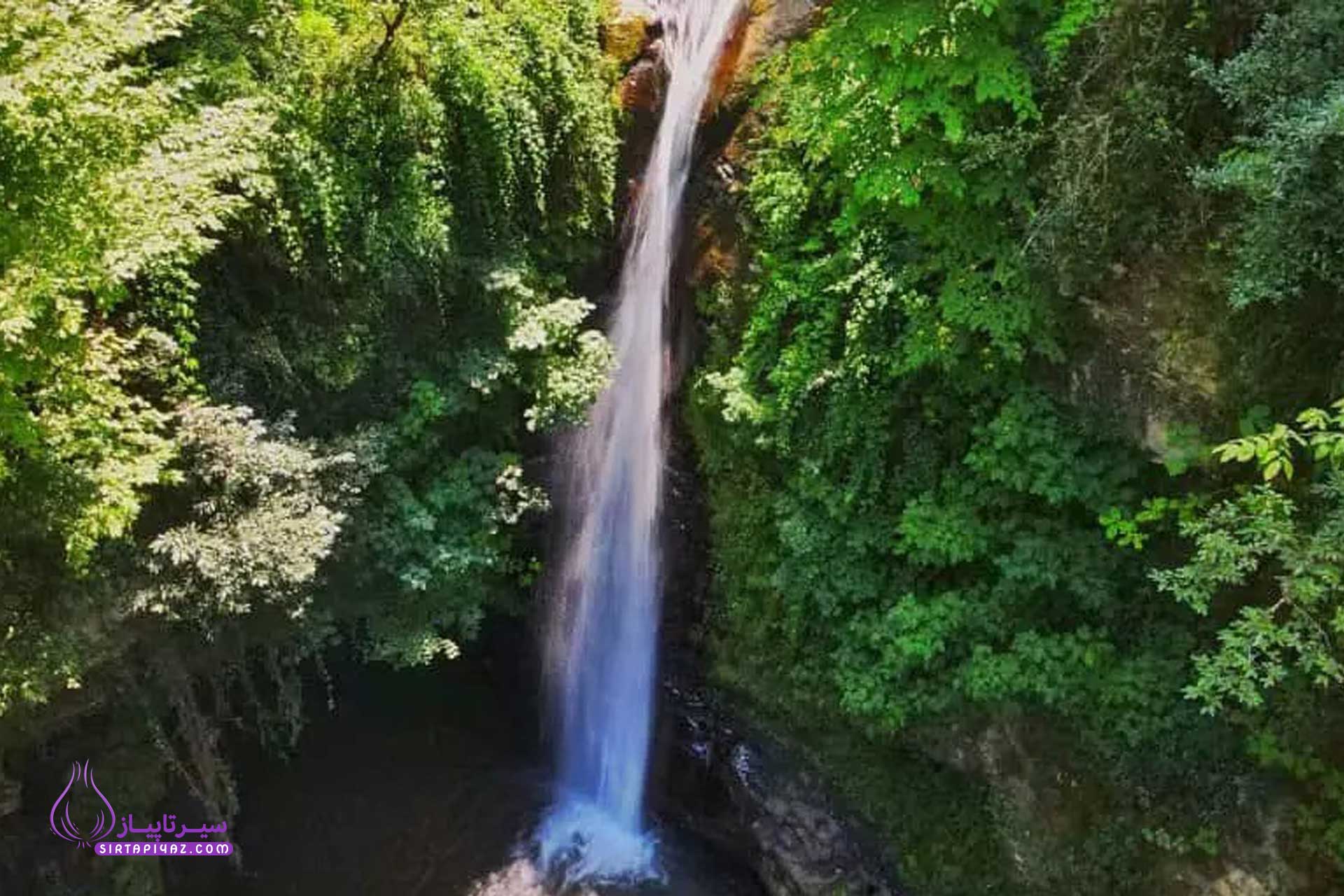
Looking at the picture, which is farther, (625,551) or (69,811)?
(625,551)

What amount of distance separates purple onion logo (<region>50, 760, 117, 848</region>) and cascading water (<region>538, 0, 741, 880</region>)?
3764 millimetres

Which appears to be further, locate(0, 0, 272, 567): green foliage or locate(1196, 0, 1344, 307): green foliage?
locate(0, 0, 272, 567): green foliage

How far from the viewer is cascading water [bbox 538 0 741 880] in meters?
8.69

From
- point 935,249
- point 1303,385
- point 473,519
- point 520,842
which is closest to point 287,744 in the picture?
point 520,842

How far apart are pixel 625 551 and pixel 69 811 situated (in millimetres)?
5011

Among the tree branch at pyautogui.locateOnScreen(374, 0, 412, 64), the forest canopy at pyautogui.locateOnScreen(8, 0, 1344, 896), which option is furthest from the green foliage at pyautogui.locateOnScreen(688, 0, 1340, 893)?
the tree branch at pyautogui.locateOnScreen(374, 0, 412, 64)

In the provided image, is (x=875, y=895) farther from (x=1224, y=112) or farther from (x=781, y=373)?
(x=1224, y=112)

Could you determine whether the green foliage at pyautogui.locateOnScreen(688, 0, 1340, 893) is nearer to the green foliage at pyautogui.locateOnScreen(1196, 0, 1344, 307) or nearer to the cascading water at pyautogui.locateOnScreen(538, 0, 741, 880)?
the green foliage at pyautogui.locateOnScreen(1196, 0, 1344, 307)

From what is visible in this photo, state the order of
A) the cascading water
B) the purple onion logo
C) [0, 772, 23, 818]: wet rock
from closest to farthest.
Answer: [0, 772, 23, 818]: wet rock < the purple onion logo < the cascading water

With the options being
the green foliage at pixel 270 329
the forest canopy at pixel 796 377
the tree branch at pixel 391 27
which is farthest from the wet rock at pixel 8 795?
the tree branch at pixel 391 27

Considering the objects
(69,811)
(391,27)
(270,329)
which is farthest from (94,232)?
(69,811)

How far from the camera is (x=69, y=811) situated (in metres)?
7.12

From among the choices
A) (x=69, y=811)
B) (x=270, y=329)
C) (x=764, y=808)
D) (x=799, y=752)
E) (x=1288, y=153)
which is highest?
(x=1288, y=153)

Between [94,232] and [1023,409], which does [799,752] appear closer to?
[1023,409]
